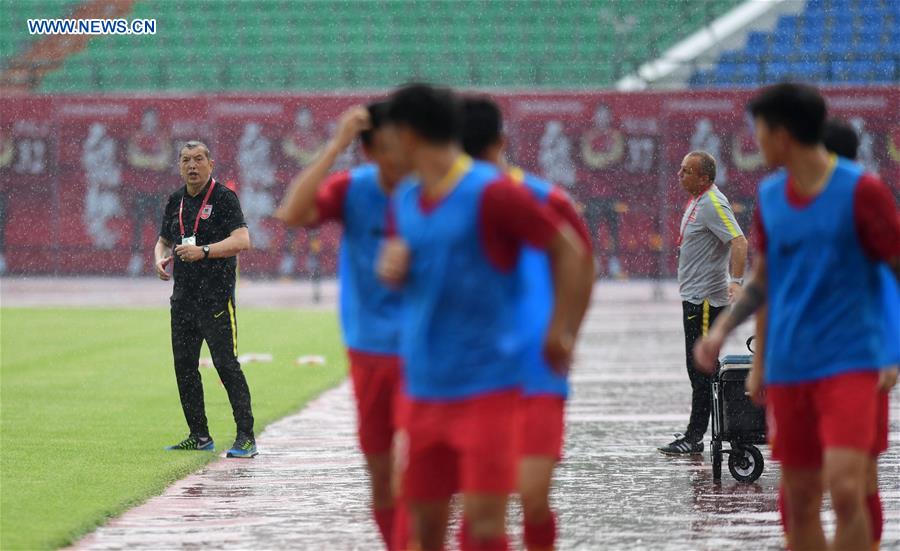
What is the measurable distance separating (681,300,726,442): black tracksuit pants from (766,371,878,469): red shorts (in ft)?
15.2

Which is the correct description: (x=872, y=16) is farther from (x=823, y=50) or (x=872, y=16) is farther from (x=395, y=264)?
(x=395, y=264)

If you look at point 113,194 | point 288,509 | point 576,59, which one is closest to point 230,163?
point 113,194

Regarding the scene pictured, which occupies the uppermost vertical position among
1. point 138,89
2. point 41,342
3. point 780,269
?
point 138,89

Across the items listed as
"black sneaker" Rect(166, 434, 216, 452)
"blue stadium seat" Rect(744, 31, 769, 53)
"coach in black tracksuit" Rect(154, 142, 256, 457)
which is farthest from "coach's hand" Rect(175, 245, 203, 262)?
"blue stadium seat" Rect(744, 31, 769, 53)

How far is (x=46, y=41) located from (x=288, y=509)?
3815 centimetres

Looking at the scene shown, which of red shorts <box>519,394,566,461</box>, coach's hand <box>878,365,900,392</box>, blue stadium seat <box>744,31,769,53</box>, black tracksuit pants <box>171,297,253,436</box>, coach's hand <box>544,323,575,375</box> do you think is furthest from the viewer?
blue stadium seat <box>744,31,769,53</box>

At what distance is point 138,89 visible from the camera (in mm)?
43531

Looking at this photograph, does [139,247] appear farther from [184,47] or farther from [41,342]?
[41,342]

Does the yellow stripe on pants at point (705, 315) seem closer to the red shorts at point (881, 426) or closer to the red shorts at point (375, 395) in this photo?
the red shorts at point (881, 426)

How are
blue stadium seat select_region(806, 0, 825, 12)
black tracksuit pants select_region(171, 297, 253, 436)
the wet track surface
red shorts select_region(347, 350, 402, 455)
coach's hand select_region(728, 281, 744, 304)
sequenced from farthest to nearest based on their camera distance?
1. blue stadium seat select_region(806, 0, 825, 12)
2. black tracksuit pants select_region(171, 297, 253, 436)
3. coach's hand select_region(728, 281, 744, 304)
4. the wet track surface
5. red shorts select_region(347, 350, 402, 455)

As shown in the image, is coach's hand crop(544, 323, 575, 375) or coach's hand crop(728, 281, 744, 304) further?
coach's hand crop(728, 281, 744, 304)

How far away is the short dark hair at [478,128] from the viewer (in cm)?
590

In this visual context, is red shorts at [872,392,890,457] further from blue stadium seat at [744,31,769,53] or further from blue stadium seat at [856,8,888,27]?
blue stadium seat at [856,8,888,27]

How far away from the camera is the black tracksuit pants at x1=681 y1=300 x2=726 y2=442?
10.6 m
